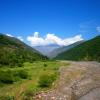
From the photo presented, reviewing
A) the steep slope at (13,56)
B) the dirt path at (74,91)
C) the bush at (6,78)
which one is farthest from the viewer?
the steep slope at (13,56)

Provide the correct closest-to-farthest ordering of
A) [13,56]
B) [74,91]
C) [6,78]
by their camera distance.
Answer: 1. [74,91]
2. [6,78]
3. [13,56]

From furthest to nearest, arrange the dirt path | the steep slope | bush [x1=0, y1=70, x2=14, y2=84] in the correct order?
the steep slope → bush [x1=0, y1=70, x2=14, y2=84] → the dirt path

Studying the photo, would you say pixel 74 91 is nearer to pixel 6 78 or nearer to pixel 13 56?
pixel 6 78

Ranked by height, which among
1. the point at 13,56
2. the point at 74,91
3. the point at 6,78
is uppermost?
the point at 13,56

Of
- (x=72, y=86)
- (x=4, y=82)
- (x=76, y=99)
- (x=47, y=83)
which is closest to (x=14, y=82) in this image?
(x=4, y=82)

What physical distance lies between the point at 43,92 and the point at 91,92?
5.77 metres

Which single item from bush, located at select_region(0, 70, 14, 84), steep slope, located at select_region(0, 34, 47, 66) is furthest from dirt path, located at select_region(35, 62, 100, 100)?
steep slope, located at select_region(0, 34, 47, 66)

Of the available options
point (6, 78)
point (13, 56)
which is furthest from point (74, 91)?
point (13, 56)

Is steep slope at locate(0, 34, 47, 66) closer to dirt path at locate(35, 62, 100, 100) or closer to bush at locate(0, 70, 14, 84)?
bush at locate(0, 70, 14, 84)

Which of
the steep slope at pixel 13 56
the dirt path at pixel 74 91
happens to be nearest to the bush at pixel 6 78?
the dirt path at pixel 74 91

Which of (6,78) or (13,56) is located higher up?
(13,56)

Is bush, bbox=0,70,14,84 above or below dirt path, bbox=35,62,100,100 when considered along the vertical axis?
above

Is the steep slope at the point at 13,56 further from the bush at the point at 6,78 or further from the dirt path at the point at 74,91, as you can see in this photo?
the dirt path at the point at 74,91

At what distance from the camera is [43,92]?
28.8m
